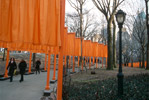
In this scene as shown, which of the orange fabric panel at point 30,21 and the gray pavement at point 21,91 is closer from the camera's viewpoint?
the orange fabric panel at point 30,21

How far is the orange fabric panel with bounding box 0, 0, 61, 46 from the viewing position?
3536mm

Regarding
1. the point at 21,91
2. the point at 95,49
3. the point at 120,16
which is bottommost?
the point at 21,91

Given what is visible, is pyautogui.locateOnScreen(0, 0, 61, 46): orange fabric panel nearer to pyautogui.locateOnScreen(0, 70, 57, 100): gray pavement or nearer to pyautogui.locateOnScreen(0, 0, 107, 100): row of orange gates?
pyautogui.locateOnScreen(0, 0, 107, 100): row of orange gates

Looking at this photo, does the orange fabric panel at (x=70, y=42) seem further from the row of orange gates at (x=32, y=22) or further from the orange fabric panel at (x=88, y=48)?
the row of orange gates at (x=32, y=22)

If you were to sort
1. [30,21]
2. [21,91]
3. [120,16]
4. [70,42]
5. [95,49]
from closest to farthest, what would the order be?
[30,21], [120,16], [21,91], [70,42], [95,49]

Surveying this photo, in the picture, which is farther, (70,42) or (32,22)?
(70,42)

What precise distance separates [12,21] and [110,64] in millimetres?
17612

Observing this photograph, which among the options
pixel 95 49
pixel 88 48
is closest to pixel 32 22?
pixel 88 48

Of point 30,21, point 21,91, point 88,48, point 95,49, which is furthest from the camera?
point 95,49

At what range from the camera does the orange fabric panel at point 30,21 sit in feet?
11.6

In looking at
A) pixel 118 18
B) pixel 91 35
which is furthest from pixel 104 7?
pixel 91 35

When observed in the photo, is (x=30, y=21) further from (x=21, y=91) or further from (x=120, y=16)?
(x=21, y=91)

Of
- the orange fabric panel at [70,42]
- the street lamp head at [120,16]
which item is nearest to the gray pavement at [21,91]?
the street lamp head at [120,16]

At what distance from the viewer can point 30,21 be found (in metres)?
3.79
